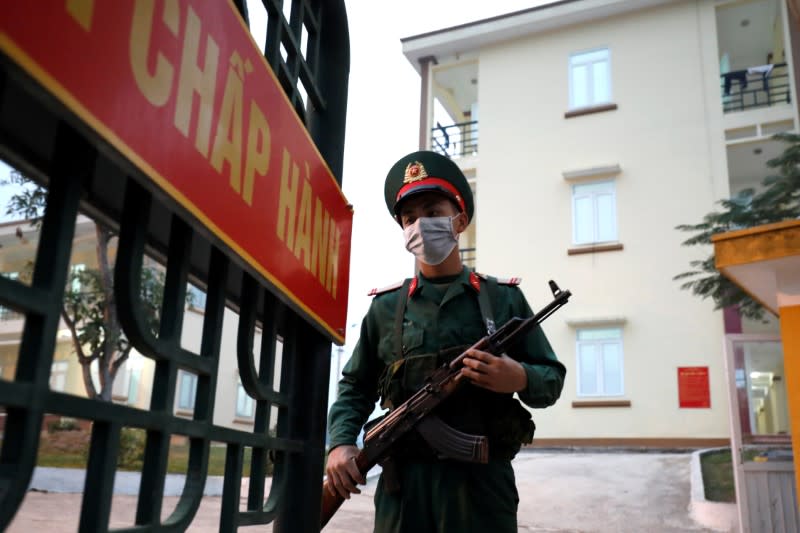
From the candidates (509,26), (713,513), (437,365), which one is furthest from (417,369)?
(509,26)

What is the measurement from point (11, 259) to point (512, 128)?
14074mm

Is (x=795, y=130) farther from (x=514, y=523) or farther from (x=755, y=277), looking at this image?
(x=514, y=523)

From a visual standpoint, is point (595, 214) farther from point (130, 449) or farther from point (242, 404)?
point (130, 449)

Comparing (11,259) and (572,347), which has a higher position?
(572,347)

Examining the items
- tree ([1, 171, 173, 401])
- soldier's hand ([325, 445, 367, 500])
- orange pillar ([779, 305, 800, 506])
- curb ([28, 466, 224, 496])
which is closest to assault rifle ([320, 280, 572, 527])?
soldier's hand ([325, 445, 367, 500])

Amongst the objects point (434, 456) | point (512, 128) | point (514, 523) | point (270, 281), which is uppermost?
point (512, 128)

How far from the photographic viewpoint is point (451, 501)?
2.01 m

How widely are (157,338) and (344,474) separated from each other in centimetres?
129

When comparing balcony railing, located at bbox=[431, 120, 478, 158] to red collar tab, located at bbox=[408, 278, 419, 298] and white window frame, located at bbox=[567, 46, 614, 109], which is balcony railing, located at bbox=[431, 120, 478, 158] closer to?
white window frame, located at bbox=[567, 46, 614, 109]

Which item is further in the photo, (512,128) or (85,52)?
(512,128)

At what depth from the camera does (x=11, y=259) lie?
2.65 feet

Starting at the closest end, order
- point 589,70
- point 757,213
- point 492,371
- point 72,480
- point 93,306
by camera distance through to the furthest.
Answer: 1. point 93,306
2. point 72,480
3. point 492,371
4. point 757,213
5. point 589,70

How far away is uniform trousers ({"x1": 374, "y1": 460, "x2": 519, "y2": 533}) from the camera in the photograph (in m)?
2.00

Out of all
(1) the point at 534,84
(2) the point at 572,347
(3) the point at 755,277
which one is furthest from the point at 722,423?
(1) the point at 534,84
